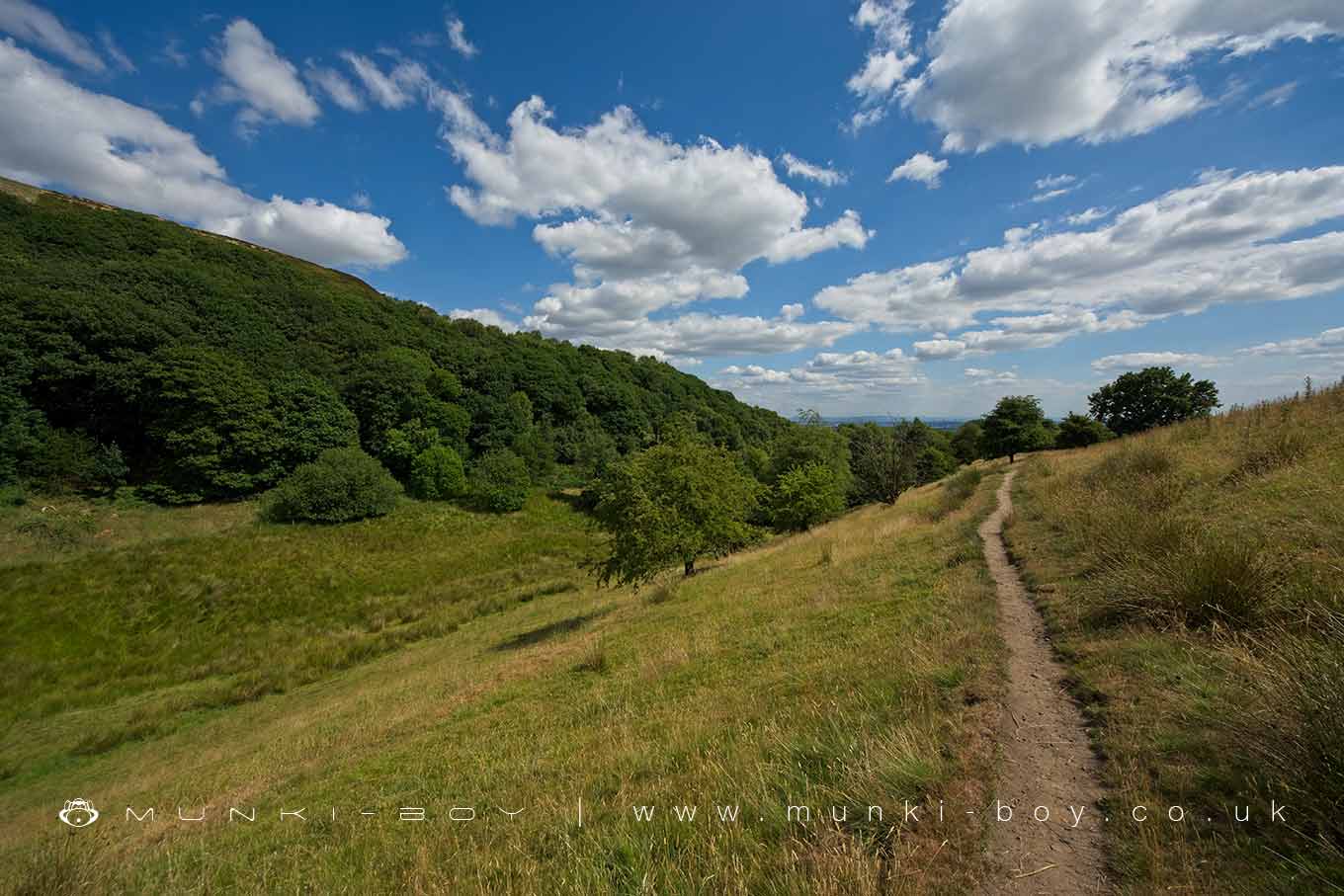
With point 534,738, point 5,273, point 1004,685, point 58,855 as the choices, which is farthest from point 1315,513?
point 5,273

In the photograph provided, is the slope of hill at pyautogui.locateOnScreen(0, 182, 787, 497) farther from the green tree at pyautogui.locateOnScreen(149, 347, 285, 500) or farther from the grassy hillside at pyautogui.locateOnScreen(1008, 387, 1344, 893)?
the grassy hillside at pyautogui.locateOnScreen(1008, 387, 1344, 893)

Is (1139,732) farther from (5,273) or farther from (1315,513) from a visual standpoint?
(5,273)

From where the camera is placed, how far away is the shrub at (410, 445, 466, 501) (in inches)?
2019

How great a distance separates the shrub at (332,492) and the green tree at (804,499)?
3708 centimetres

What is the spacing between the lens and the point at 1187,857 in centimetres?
261

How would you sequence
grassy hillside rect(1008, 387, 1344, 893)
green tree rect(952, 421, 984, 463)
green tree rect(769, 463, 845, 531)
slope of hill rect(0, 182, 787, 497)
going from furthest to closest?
green tree rect(952, 421, 984, 463) < slope of hill rect(0, 182, 787, 497) < green tree rect(769, 463, 845, 531) < grassy hillside rect(1008, 387, 1344, 893)

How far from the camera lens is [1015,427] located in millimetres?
42531

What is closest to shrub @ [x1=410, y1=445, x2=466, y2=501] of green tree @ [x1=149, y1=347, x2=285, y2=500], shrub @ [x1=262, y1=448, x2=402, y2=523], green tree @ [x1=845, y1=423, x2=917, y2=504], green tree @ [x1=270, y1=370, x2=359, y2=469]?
shrub @ [x1=262, y1=448, x2=402, y2=523]

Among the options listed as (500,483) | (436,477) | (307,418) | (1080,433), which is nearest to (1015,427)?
(1080,433)

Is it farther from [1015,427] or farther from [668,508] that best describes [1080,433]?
[668,508]

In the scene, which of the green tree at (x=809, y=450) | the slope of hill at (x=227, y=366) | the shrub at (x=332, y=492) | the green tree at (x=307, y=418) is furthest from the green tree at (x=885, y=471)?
the green tree at (x=307, y=418)

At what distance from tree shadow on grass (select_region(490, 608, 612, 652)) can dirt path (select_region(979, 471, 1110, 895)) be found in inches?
598

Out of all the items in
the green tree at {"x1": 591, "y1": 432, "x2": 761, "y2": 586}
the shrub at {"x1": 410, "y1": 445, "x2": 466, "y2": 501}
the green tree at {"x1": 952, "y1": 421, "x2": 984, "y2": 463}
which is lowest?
the shrub at {"x1": 410, "y1": 445, "x2": 466, "y2": 501}

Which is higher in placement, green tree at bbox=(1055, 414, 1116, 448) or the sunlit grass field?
green tree at bbox=(1055, 414, 1116, 448)
